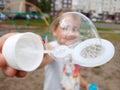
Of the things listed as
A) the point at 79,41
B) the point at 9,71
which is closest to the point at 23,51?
the point at 9,71

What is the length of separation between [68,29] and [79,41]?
7 centimetres

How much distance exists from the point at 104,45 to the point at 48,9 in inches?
1093

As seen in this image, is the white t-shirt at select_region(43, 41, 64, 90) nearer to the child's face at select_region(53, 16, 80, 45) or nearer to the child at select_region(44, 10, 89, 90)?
the child at select_region(44, 10, 89, 90)

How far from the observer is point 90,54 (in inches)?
45.1

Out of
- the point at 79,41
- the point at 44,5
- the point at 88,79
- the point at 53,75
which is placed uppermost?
the point at 79,41

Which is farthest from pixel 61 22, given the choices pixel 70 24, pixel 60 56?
pixel 60 56

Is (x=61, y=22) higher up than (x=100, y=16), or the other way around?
(x=61, y=22)

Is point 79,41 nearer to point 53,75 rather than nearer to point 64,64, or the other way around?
point 64,64

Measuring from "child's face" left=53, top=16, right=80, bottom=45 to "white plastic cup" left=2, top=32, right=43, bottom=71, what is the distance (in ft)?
0.72

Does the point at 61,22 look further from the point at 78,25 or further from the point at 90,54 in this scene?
the point at 90,54

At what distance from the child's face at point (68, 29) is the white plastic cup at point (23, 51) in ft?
0.72

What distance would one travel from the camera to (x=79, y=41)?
126cm

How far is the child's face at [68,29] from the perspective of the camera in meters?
1.28

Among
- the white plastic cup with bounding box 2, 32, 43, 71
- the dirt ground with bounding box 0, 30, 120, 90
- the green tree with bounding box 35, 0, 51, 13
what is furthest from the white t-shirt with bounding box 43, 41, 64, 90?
the green tree with bounding box 35, 0, 51, 13
